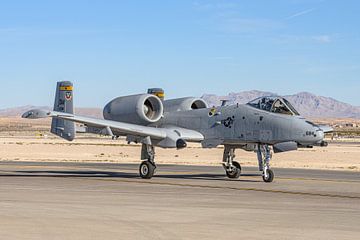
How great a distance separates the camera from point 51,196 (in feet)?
58.4

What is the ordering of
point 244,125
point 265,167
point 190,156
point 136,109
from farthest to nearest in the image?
point 190,156 < point 136,109 < point 244,125 < point 265,167

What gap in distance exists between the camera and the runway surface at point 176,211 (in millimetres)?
11422

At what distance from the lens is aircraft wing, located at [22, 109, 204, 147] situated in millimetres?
25555

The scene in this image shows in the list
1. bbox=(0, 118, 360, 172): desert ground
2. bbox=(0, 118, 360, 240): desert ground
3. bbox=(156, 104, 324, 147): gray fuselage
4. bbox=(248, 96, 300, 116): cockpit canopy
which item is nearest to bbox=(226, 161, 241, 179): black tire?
bbox=(156, 104, 324, 147): gray fuselage

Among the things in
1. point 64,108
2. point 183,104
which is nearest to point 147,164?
point 183,104

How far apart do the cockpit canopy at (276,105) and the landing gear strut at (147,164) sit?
4822mm

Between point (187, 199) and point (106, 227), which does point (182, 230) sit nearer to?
point (106, 227)

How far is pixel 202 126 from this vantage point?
27516mm

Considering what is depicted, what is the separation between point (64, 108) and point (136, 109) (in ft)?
15.0

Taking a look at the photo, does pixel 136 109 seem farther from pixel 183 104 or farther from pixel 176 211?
pixel 176 211

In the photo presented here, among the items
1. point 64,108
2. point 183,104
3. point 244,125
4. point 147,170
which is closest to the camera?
point 244,125

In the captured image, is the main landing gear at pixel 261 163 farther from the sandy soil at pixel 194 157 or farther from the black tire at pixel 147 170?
the sandy soil at pixel 194 157

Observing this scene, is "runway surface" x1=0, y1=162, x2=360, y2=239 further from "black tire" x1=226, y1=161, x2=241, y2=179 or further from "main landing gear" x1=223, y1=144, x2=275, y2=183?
"black tire" x1=226, y1=161, x2=241, y2=179

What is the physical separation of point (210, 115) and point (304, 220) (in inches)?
564
